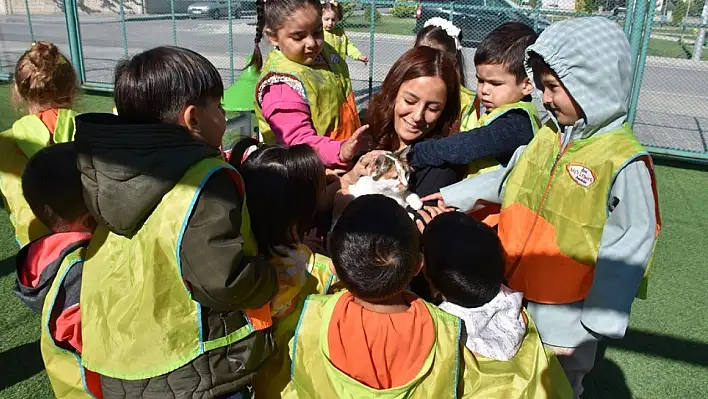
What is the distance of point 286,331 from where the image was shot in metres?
2.02

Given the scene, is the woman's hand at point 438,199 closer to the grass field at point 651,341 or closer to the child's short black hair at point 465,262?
the child's short black hair at point 465,262

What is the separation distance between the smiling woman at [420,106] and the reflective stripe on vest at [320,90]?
0.25 metres

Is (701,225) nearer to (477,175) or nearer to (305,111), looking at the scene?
(477,175)

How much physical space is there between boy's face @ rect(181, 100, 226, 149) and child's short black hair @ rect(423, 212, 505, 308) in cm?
82

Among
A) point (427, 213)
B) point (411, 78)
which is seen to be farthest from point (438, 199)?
point (411, 78)

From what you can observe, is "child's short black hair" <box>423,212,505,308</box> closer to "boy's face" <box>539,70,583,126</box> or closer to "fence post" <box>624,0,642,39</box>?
"boy's face" <box>539,70,583,126</box>

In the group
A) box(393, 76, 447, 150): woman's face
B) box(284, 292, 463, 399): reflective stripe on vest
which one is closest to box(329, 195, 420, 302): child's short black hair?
box(284, 292, 463, 399): reflective stripe on vest

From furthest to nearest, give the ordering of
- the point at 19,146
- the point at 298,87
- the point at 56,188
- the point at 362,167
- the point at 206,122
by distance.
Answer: the point at 19,146, the point at 298,87, the point at 362,167, the point at 56,188, the point at 206,122

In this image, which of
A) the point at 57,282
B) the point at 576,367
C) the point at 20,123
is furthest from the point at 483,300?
the point at 20,123

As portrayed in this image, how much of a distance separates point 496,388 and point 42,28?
1946cm

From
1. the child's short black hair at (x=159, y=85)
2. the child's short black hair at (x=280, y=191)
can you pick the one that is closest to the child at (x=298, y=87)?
the child's short black hair at (x=280, y=191)

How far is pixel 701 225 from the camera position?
5375mm

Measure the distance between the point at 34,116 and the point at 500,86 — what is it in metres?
2.39

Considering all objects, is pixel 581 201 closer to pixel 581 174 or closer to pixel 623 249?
pixel 581 174
